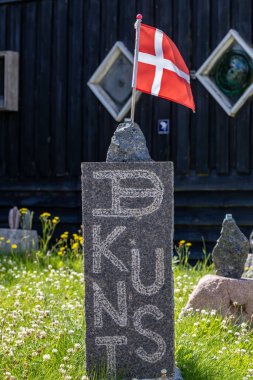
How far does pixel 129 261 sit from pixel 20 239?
5.47m

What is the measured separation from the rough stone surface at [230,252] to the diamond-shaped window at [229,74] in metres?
3.51

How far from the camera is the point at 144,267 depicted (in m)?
4.85

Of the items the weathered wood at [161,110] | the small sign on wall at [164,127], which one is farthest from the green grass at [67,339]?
the small sign on wall at [164,127]

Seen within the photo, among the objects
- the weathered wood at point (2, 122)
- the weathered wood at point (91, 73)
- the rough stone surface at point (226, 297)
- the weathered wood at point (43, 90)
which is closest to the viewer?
the rough stone surface at point (226, 297)

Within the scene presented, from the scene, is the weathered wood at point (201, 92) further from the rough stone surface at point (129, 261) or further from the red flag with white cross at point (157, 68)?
the rough stone surface at point (129, 261)

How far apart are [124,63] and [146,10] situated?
0.76 m

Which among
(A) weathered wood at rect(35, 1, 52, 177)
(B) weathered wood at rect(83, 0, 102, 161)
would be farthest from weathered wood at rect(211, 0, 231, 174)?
(A) weathered wood at rect(35, 1, 52, 177)

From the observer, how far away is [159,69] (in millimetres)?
5281

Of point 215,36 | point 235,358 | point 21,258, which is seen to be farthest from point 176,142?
point 235,358

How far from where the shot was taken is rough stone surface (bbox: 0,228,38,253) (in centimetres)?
989

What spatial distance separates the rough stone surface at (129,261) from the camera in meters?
4.84

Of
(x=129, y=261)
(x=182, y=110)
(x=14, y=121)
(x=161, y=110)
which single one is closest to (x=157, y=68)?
(x=129, y=261)

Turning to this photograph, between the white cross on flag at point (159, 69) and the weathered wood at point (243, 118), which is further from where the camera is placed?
the weathered wood at point (243, 118)

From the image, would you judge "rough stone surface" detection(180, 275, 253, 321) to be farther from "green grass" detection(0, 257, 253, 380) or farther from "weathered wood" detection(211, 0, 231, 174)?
"weathered wood" detection(211, 0, 231, 174)
